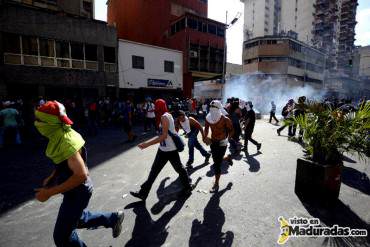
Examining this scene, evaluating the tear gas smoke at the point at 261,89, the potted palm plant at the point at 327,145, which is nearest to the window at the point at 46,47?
the potted palm plant at the point at 327,145

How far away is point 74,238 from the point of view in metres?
2.39

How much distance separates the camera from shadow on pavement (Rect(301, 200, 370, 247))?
3141 millimetres

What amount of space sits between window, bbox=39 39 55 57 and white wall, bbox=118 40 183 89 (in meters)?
5.77

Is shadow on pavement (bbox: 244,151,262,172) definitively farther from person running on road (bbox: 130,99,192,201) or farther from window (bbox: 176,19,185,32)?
window (bbox: 176,19,185,32)

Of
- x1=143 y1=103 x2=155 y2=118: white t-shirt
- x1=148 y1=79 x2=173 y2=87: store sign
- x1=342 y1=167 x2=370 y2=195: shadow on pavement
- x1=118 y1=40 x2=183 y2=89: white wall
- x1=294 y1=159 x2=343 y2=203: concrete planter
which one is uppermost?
x1=118 y1=40 x2=183 y2=89: white wall

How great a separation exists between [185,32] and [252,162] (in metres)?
24.3

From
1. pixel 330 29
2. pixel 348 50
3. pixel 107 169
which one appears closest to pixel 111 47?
pixel 107 169

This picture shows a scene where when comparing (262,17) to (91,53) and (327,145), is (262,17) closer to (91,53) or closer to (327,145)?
(91,53)

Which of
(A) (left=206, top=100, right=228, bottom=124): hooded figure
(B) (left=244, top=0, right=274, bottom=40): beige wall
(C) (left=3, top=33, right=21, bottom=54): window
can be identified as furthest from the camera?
(B) (left=244, top=0, right=274, bottom=40): beige wall

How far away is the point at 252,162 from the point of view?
7012mm

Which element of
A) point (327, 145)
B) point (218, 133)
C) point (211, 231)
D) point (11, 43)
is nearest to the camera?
point (211, 231)

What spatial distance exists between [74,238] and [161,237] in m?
1.24

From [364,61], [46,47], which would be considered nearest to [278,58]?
[46,47]

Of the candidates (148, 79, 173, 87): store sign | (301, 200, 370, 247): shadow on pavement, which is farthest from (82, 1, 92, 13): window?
(301, 200, 370, 247): shadow on pavement
